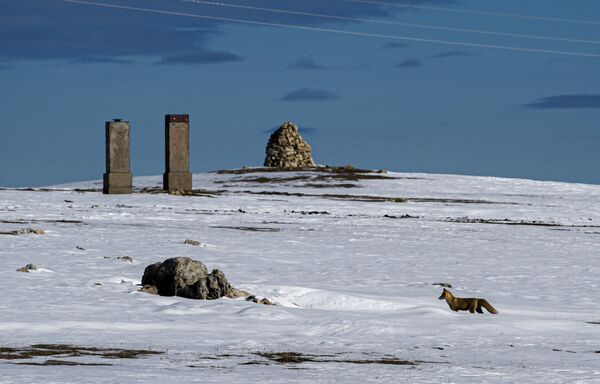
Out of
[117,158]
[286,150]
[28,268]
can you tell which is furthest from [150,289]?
[286,150]

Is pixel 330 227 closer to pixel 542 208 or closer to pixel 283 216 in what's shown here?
pixel 283 216

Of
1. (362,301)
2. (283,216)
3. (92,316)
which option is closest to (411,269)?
(362,301)

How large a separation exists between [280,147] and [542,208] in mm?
29493

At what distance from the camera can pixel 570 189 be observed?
67125mm

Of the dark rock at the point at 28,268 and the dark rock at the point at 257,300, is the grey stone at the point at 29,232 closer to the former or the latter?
the dark rock at the point at 28,268

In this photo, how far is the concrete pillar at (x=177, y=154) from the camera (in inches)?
1916

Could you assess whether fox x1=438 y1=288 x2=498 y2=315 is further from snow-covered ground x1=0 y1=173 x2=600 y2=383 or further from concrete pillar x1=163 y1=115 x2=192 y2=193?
concrete pillar x1=163 y1=115 x2=192 y2=193

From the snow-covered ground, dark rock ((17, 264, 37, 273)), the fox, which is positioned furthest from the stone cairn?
the fox

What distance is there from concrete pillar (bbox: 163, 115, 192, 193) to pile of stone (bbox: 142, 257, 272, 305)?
30.5 m

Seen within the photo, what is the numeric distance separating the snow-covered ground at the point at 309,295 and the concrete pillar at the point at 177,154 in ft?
23.1

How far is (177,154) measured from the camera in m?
49.4

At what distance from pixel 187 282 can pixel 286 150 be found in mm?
58125

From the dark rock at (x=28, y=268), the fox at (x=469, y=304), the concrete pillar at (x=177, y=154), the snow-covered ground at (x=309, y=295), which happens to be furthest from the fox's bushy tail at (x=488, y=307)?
the concrete pillar at (x=177, y=154)

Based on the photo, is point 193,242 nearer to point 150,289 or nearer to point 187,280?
point 150,289
